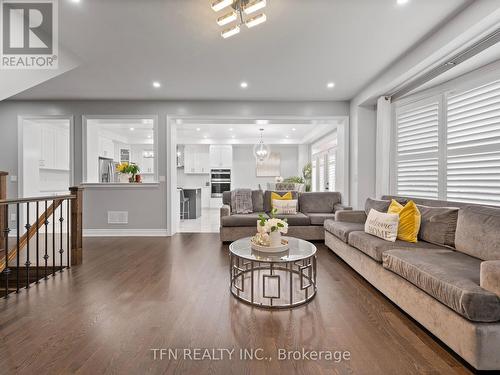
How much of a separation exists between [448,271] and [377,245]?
2.42ft

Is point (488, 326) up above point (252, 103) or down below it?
below

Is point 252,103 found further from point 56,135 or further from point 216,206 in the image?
point 216,206

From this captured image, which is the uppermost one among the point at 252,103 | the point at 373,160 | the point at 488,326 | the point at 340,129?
the point at 252,103

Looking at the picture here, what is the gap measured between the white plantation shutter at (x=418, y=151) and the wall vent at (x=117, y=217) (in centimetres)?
506

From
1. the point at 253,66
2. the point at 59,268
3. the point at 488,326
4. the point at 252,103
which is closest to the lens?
the point at 488,326

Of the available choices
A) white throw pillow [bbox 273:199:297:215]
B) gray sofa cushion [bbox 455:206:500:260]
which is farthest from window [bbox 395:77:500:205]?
white throw pillow [bbox 273:199:297:215]

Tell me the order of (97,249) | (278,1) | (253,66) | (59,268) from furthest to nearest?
(97,249) → (253,66) → (59,268) → (278,1)

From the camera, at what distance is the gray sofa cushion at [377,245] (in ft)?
7.89

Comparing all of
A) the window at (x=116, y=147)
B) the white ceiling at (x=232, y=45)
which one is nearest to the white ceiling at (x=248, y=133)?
the window at (x=116, y=147)

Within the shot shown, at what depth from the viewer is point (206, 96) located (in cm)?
476

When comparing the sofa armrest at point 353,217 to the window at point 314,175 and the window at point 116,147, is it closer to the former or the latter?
the window at point 116,147

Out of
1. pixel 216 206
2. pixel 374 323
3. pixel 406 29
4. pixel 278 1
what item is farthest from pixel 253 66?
pixel 216 206

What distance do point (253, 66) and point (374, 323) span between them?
3.33 m

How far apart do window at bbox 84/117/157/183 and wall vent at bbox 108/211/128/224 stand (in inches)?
25.6
